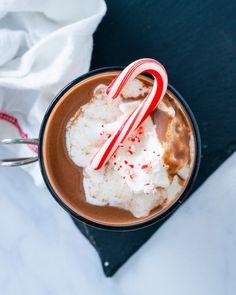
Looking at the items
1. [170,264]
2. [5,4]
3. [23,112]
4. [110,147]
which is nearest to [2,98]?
[23,112]

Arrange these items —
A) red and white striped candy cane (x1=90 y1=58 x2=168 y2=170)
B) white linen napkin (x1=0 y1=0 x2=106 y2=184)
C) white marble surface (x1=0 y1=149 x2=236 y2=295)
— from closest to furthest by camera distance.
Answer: red and white striped candy cane (x1=90 y1=58 x2=168 y2=170) < white linen napkin (x1=0 y1=0 x2=106 y2=184) < white marble surface (x1=0 y1=149 x2=236 y2=295)

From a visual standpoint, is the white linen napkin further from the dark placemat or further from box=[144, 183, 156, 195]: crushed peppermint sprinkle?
box=[144, 183, 156, 195]: crushed peppermint sprinkle

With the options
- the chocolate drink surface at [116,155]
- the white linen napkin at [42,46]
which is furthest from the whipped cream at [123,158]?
the white linen napkin at [42,46]

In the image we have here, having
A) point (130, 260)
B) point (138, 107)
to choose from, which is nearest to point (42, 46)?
point (138, 107)

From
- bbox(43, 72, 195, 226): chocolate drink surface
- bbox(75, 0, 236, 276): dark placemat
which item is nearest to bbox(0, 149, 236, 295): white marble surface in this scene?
bbox(75, 0, 236, 276): dark placemat

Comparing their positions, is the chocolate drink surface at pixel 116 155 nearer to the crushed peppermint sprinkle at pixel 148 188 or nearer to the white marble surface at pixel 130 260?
the crushed peppermint sprinkle at pixel 148 188

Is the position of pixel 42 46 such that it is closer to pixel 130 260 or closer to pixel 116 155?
pixel 116 155

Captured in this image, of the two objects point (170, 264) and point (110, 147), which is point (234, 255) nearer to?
point (170, 264)
